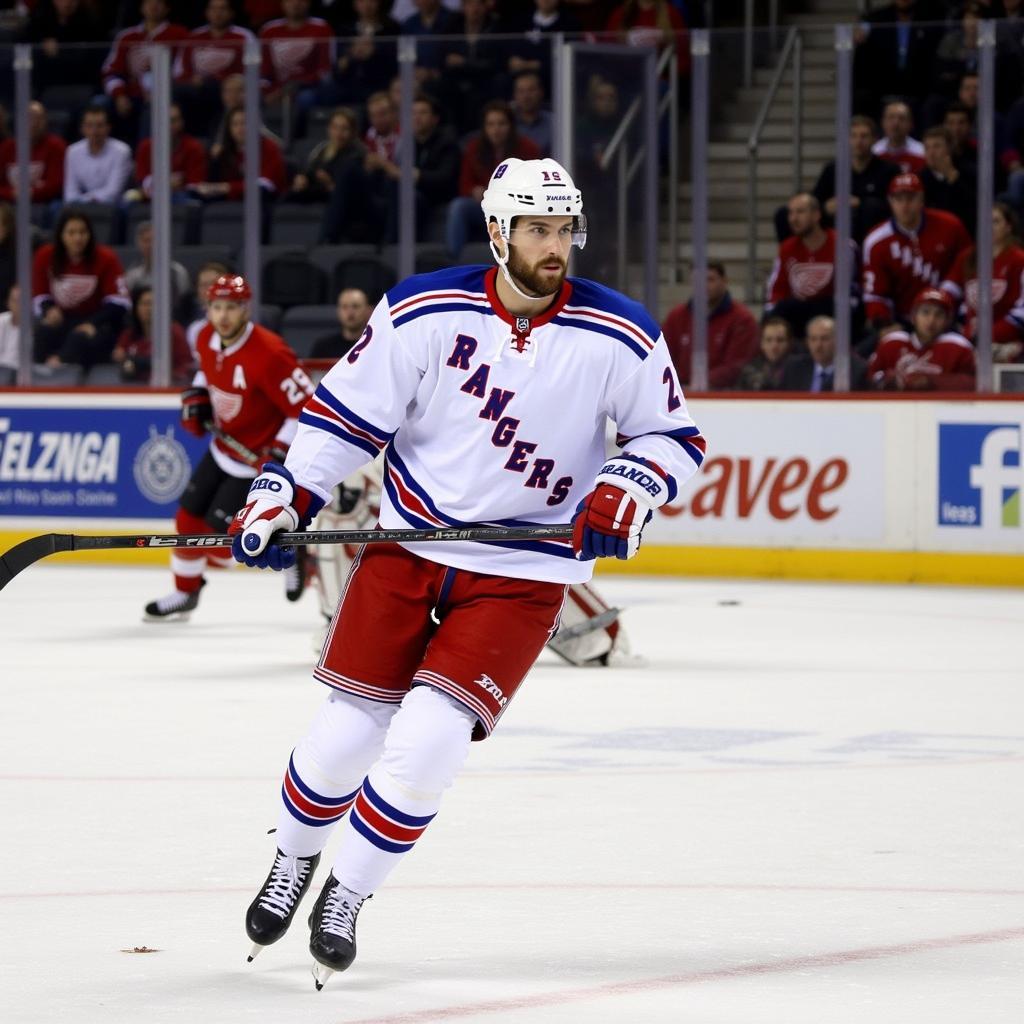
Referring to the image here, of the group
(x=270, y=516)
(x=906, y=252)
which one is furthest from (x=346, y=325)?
(x=270, y=516)

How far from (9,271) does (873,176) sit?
4.40m

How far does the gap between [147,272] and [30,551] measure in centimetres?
818

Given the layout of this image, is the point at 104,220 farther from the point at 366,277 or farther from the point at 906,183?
the point at 906,183

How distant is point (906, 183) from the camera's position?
35.6 ft

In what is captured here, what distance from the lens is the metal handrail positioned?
11.1 metres

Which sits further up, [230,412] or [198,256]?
[198,256]

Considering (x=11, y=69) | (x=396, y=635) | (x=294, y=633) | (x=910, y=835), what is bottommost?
(x=294, y=633)

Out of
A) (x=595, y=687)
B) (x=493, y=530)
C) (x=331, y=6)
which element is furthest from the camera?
(x=331, y=6)

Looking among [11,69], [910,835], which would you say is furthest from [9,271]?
[910,835]

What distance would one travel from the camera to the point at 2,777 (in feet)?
18.4

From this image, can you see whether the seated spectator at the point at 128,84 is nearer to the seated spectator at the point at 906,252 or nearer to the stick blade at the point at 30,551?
the seated spectator at the point at 906,252

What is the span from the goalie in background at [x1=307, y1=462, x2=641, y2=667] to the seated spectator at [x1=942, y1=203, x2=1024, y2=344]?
11.0 feet

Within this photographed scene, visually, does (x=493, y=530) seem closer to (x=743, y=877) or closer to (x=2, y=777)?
(x=743, y=877)

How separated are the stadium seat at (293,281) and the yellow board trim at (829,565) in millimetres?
1929
